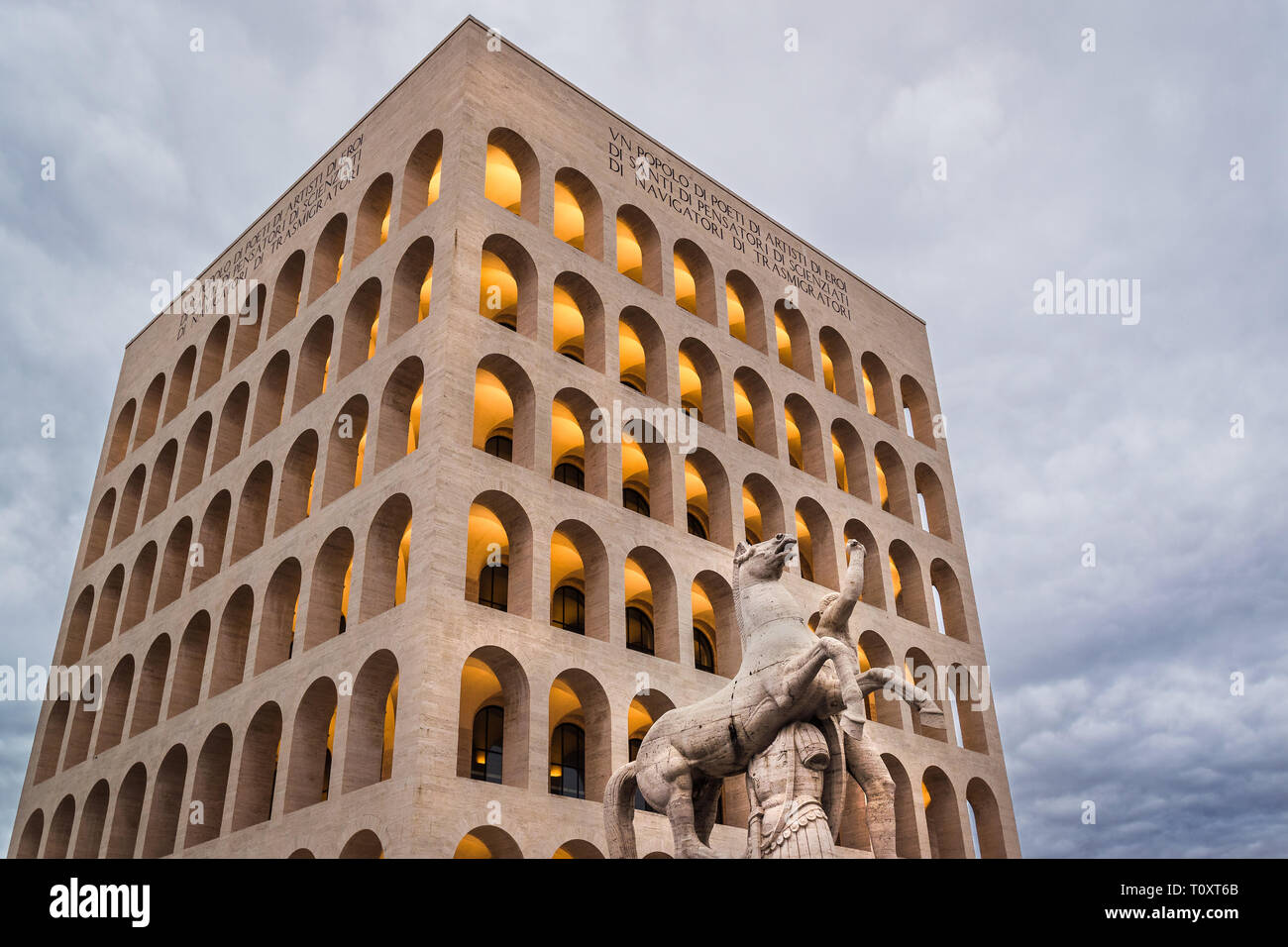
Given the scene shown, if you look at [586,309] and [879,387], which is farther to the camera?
[879,387]

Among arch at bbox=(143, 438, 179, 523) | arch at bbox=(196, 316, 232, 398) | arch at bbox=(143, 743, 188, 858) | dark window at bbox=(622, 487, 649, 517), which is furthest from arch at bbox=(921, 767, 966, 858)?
arch at bbox=(196, 316, 232, 398)

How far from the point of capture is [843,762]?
1088 centimetres

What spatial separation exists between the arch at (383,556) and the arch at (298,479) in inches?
194

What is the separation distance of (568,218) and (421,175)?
4.89m

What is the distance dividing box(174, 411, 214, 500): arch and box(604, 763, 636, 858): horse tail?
29.6m

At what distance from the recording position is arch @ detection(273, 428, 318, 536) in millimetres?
30942

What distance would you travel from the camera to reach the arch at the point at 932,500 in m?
41.7

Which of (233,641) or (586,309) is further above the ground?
(586,309)

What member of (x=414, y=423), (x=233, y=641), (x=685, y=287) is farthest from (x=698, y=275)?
(x=233, y=641)

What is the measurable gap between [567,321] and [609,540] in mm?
8973

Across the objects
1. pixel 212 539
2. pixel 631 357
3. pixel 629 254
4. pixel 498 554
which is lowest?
pixel 498 554

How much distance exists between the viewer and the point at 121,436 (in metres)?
44.9

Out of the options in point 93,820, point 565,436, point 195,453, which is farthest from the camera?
point 195,453

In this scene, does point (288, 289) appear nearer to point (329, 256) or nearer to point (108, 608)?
point (329, 256)
